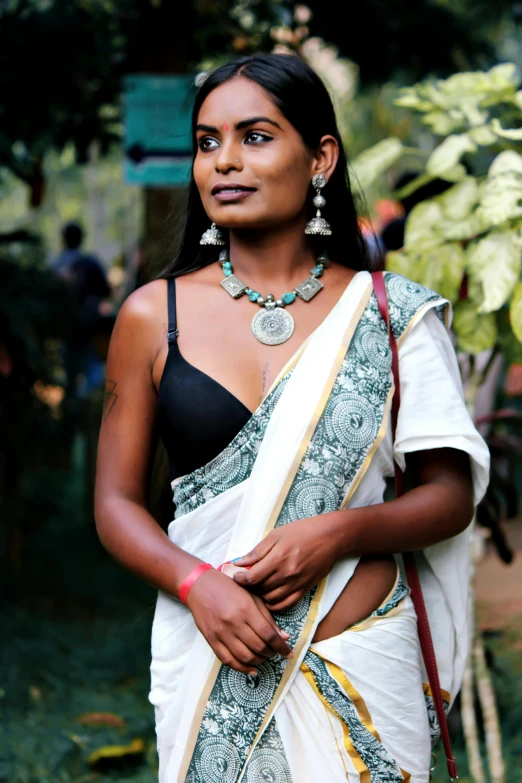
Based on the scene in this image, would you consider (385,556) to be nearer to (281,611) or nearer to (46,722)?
(281,611)

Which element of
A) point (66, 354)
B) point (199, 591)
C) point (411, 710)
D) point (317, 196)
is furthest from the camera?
point (66, 354)

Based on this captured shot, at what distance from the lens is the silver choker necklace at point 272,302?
221cm

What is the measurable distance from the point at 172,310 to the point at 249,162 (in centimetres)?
34

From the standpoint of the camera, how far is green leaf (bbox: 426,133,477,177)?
3020 mm

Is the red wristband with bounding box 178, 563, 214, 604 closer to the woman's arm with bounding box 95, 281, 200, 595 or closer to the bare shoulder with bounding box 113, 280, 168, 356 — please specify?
the woman's arm with bounding box 95, 281, 200, 595

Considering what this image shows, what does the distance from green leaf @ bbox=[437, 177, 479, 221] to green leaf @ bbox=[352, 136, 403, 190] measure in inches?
8.0

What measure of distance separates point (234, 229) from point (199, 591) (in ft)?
2.55

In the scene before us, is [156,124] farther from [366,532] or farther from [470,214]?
[366,532]

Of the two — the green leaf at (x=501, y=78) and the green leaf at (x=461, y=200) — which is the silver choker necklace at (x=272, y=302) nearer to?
the green leaf at (x=461, y=200)

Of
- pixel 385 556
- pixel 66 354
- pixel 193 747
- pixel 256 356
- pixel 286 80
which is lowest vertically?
pixel 193 747

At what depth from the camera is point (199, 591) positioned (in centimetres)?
200

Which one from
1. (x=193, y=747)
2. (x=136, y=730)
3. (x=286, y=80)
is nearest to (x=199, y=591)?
(x=193, y=747)

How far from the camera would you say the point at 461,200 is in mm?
3080

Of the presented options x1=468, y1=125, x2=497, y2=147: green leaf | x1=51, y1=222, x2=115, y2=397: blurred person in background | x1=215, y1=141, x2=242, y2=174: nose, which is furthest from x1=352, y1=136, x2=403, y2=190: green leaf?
x1=51, y1=222, x2=115, y2=397: blurred person in background
